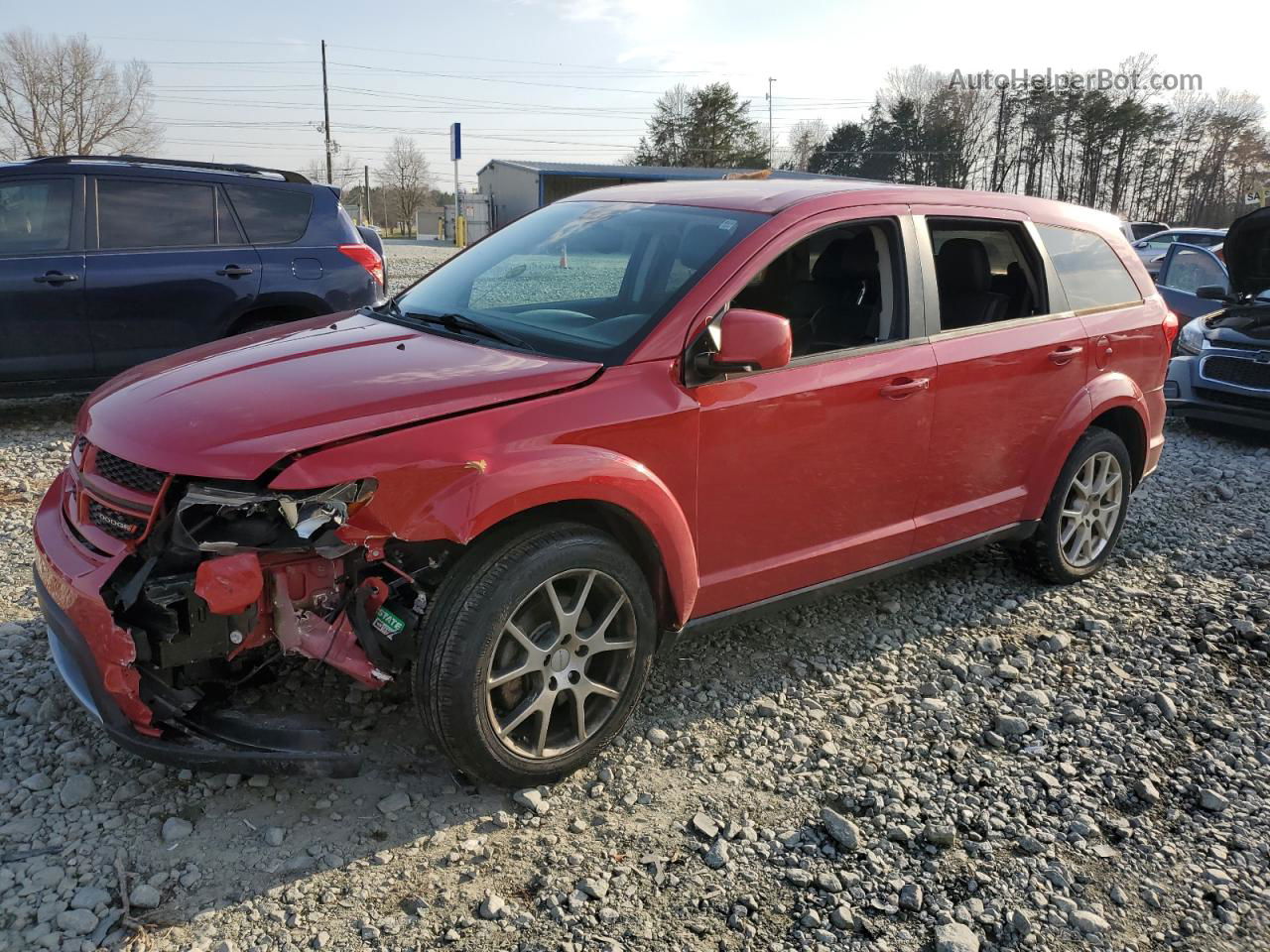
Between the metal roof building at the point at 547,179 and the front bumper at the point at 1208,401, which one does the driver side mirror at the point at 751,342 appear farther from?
the metal roof building at the point at 547,179

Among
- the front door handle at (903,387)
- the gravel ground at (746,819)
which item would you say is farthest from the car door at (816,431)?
the gravel ground at (746,819)

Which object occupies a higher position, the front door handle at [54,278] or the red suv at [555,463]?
the front door handle at [54,278]

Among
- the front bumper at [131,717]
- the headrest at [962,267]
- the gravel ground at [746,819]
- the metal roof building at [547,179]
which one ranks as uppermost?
the metal roof building at [547,179]

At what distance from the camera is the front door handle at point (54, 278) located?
22.0 ft

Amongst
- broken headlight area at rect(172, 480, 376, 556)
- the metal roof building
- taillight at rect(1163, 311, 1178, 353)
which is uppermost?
the metal roof building

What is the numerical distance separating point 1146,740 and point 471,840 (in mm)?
2433

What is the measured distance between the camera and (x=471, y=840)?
9.25 feet

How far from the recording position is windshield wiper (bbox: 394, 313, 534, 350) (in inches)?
131

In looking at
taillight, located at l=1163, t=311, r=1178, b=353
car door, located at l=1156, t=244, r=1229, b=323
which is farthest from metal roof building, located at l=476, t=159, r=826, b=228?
taillight, located at l=1163, t=311, r=1178, b=353

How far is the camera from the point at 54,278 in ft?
22.1

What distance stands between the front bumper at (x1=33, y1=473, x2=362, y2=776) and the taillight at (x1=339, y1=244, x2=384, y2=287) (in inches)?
203

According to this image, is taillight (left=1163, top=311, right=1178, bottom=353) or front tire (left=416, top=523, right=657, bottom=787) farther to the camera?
taillight (left=1163, top=311, right=1178, bottom=353)

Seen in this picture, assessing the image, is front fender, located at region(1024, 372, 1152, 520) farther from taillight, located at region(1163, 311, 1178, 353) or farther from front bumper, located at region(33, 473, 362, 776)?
front bumper, located at region(33, 473, 362, 776)

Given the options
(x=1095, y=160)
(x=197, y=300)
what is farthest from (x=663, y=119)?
(x=197, y=300)
